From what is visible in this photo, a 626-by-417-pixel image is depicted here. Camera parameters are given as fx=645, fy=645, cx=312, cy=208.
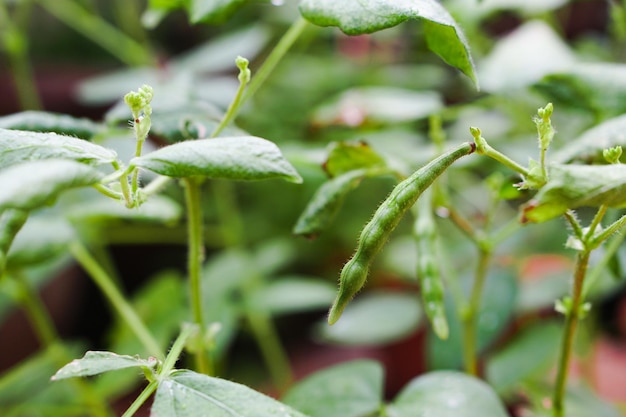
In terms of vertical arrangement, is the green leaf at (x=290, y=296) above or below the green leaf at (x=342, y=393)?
below

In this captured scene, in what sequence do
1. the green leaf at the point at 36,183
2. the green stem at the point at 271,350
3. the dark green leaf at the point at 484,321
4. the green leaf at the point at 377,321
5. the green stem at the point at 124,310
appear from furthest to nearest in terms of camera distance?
1. the green stem at the point at 271,350
2. the green leaf at the point at 377,321
3. the dark green leaf at the point at 484,321
4. the green stem at the point at 124,310
5. the green leaf at the point at 36,183

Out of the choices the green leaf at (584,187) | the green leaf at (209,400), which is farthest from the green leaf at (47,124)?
the green leaf at (584,187)

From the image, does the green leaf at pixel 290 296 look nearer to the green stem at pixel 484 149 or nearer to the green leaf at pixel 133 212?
the green leaf at pixel 133 212

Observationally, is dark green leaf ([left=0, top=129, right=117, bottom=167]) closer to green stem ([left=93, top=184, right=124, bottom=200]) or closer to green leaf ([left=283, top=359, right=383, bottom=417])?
green stem ([left=93, top=184, right=124, bottom=200])

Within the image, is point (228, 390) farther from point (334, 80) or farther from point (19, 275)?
point (334, 80)

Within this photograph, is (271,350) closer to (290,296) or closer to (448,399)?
(290,296)

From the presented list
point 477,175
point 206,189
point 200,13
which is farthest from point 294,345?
point 200,13

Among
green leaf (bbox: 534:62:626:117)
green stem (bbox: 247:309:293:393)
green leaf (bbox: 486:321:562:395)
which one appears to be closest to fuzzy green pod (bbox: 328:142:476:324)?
green leaf (bbox: 534:62:626:117)

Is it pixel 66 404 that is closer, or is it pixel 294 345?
pixel 66 404
